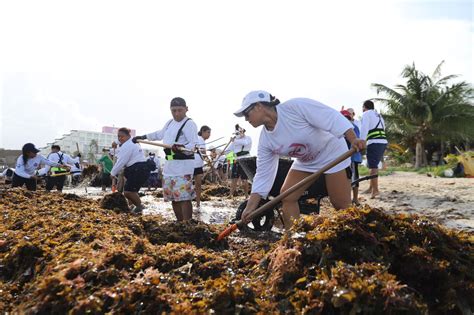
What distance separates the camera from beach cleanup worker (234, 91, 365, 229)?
3541mm

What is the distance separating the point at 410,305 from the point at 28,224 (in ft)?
12.7

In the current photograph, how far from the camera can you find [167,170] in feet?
18.6

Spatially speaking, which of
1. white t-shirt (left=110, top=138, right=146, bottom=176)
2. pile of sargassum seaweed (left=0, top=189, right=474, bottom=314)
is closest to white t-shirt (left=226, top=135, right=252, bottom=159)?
white t-shirt (left=110, top=138, right=146, bottom=176)

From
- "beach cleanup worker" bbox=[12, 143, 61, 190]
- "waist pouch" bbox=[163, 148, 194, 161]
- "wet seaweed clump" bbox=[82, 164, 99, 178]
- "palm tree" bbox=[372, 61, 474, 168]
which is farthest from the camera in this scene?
"palm tree" bbox=[372, 61, 474, 168]

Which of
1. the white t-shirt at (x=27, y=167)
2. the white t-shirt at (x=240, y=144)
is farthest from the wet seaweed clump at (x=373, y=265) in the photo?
the white t-shirt at (x=27, y=167)

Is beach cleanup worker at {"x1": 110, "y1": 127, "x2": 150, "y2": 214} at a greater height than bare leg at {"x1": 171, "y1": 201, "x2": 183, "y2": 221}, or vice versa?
beach cleanup worker at {"x1": 110, "y1": 127, "x2": 150, "y2": 214}

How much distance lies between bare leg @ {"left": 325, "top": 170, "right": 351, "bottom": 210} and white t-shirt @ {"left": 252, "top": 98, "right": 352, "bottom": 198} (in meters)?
0.06

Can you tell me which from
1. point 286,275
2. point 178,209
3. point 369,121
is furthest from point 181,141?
point 369,121

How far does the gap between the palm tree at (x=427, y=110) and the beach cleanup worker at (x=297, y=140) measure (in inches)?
968

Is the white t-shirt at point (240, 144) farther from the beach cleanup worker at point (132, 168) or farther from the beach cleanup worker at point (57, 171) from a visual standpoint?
the beach cleanup worker at point (57, 171)

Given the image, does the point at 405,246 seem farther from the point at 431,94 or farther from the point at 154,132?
the point at 431,94

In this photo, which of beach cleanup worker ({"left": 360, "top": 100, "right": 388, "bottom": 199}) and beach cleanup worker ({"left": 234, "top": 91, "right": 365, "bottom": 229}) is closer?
beach cleanup worker ({"left": 234, "top": 91, "right": 365, "bottom": 229})

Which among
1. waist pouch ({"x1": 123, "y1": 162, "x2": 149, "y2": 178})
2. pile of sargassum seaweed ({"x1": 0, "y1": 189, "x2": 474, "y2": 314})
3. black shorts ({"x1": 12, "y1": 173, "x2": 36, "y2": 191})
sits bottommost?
pile of sargassum seaweed ({"x1": 0, "y1": 189, "x2": 474, "y2": 314})

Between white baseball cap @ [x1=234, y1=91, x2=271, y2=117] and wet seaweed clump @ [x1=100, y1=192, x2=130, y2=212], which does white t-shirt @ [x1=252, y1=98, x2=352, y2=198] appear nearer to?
white baseball cap @ [x1=234, y1=91, x2=271, y2=117]
